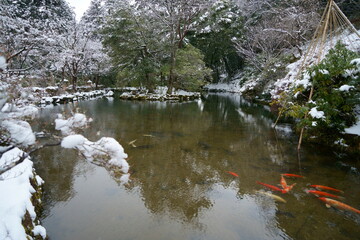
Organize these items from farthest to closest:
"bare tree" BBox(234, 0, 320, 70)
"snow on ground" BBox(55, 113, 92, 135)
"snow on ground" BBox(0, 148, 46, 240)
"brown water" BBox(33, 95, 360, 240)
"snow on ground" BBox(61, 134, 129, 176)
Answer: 1. "bare tree" BBox(234, 0, 320, 70)
2. "brown water" BBox(33, 95, 360, 240)
3. "snow on ground" BBox(55, 113, 92, 135)
4. "snow on ground" BBox(61, 134, 129, 176)
5. "snow on ground" BBox(0, 148, 46, 240)

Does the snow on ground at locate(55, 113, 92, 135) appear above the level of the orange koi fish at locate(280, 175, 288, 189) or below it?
above

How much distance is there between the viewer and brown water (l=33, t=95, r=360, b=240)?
2.72 meters

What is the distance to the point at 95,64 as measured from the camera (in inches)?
959

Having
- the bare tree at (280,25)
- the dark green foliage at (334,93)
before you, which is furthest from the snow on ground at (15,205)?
the bare tree at (280,25)

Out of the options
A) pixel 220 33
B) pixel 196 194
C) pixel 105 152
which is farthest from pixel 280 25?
pixel 105 152

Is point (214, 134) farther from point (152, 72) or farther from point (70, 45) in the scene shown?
point (70, 45)

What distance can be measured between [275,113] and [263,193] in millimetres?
9639

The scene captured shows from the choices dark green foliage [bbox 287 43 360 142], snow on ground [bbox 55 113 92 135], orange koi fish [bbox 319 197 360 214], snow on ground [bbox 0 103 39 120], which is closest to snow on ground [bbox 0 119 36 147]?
snow on ground [bbox 0 103 39 120]

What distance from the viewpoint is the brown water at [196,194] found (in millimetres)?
2725

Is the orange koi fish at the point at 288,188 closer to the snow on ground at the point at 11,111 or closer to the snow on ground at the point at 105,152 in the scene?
the snow on ground at the point at 105,152

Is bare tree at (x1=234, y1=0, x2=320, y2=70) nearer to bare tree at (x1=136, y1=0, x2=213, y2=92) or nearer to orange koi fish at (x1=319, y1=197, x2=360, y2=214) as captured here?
bare tree at (x1=136, y1=0, x2=213, y2=92)

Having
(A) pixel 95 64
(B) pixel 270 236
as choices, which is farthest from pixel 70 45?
(B) pixel 270 236

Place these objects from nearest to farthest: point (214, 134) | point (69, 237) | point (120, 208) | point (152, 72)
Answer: point (69, 237) → point (120, 208) → point (214, 134) → point (152, 72)

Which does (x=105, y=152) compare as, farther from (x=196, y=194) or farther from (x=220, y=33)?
(x=220, y=33)
